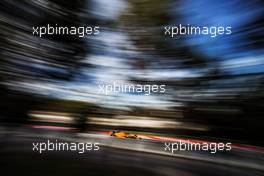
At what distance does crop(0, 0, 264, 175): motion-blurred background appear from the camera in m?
2.05

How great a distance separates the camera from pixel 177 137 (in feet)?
6.88

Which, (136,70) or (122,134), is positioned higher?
(136,70)

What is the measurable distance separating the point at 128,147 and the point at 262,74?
87 centimetres

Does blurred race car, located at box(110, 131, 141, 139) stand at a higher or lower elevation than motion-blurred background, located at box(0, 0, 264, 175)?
lower

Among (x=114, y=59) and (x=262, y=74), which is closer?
(x=262, y=74)

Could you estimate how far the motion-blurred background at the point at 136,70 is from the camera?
2049 millimetres

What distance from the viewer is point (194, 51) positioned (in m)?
2.10

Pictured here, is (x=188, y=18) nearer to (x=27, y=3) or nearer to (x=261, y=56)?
(x=261, y=56)

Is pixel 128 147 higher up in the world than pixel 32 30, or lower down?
lower down

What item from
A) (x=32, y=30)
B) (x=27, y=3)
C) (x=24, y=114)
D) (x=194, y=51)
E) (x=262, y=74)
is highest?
(x=27, y=3)

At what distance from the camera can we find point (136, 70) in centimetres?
214

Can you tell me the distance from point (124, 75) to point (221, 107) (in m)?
0.59

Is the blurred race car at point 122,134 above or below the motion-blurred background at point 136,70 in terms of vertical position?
below

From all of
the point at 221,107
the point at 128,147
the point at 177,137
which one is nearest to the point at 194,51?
the point at 221,107
